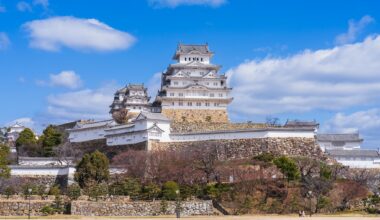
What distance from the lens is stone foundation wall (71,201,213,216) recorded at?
136 feet

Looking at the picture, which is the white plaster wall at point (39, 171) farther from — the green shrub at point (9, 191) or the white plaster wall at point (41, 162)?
the green shrub at point (9, 191)

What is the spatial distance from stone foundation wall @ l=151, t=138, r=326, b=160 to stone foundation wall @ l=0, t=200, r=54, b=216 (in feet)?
54.4

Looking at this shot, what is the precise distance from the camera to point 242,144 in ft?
184

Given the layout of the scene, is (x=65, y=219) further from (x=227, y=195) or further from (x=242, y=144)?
(x=242, y=144)

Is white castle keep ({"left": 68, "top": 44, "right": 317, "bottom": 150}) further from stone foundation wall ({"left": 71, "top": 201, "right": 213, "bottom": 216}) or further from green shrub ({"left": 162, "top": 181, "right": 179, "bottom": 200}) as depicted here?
stone foundation wall ({"left": 71, "top": 201, "right": 213, "bottom": 216})

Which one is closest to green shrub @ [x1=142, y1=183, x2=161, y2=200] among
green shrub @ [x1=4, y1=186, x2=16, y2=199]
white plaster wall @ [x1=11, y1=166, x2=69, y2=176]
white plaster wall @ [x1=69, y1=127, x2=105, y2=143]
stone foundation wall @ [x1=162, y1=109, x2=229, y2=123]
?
green shrub @ [x1=4, y1=186, x2=16, y2=199]

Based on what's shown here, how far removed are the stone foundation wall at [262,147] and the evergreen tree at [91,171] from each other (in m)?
8.60

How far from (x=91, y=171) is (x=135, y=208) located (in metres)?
7.27

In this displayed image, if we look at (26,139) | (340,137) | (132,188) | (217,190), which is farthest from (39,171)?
(340,137)

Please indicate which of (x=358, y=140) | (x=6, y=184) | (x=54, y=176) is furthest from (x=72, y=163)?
(x=358, y=140)

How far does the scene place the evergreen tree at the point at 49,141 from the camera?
62281mm

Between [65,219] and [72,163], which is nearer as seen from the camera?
[65,219]

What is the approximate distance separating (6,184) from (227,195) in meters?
15.8

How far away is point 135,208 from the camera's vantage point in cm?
4294
